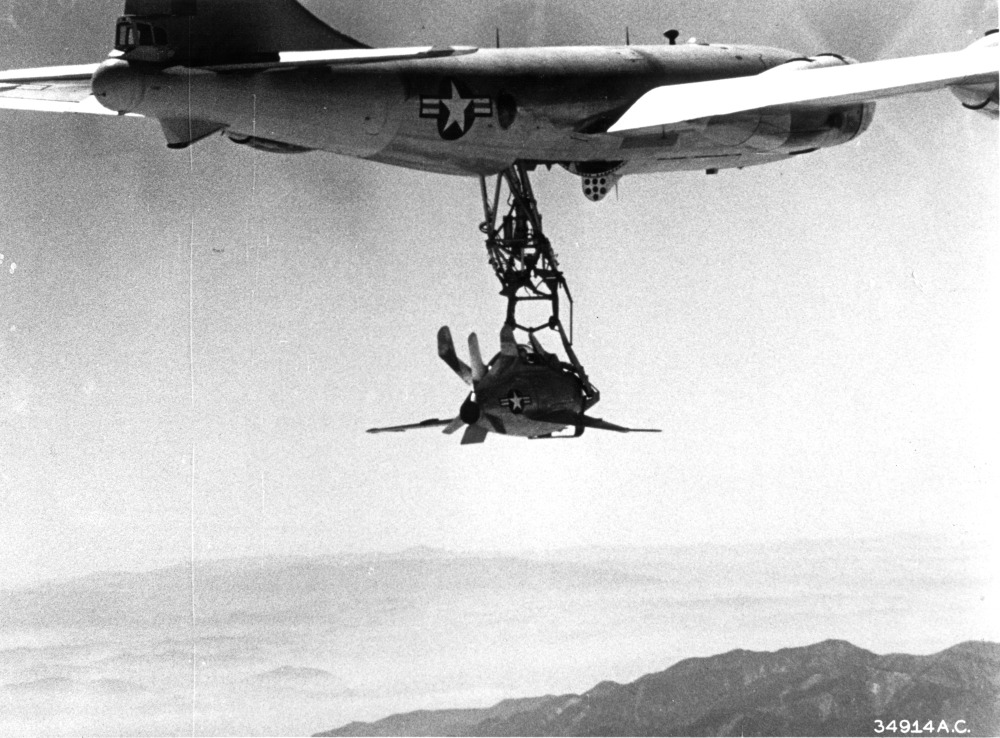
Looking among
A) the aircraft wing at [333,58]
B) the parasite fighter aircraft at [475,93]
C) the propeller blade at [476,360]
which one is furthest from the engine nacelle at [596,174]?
the aircraft wing at [333,58]

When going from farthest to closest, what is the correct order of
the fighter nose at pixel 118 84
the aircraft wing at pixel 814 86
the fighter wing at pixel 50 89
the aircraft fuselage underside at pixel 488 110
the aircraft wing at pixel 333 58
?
the fighter wing at pixel 50 89, the aircraft fuselage underside at pixel 488 110, the fighter nose at pixel 118 84, the aircraft wing at pixel 814 86, the aircraft wing at pixel 333 58

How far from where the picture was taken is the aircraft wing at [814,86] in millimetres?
16781

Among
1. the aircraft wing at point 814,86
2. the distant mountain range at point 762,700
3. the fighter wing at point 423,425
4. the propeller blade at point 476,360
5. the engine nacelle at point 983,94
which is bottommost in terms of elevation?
the distant mountain range at point 762,700

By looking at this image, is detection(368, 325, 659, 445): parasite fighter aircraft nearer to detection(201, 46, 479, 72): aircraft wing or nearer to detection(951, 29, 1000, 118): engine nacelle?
detection(201, 46, 479, 72): aircraft wing

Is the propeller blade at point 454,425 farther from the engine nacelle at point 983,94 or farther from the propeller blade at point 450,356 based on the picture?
the engine nacelle at point 983,94

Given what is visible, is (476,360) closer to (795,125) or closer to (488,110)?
(488,110)

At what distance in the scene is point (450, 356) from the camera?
22.6 metres

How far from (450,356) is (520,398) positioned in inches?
58.7

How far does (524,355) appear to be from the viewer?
72.9 ft

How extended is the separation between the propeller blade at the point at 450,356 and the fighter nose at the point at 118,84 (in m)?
6.95

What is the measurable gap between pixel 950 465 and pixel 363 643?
474 inches

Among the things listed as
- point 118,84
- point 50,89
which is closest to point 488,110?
point 118,84

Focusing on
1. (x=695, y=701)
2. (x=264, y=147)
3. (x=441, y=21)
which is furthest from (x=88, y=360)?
(x=695, y=701)

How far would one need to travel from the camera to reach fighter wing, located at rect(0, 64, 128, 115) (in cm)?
1872
